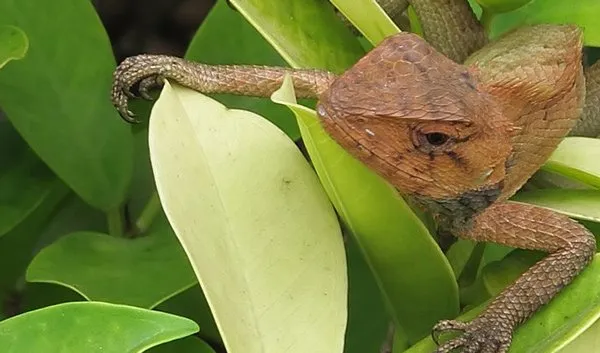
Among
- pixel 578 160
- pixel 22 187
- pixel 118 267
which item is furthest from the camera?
pixel 22 187

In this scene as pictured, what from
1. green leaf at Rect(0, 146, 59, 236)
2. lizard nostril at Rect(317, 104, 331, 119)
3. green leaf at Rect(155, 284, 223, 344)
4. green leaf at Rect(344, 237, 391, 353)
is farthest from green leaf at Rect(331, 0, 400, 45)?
green leaf at Rect(0, 146, 59, 236)

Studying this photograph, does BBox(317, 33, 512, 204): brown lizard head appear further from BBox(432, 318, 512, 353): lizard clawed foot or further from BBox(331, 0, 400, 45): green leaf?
BBox(432, 318, 512, 353): lizard clawed foot

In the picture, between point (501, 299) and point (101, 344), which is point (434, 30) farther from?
point (101, 344)

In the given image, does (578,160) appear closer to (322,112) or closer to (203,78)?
(322,112)

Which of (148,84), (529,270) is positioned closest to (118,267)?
(148,84)

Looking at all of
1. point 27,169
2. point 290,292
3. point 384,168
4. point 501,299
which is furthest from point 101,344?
point 27,169
